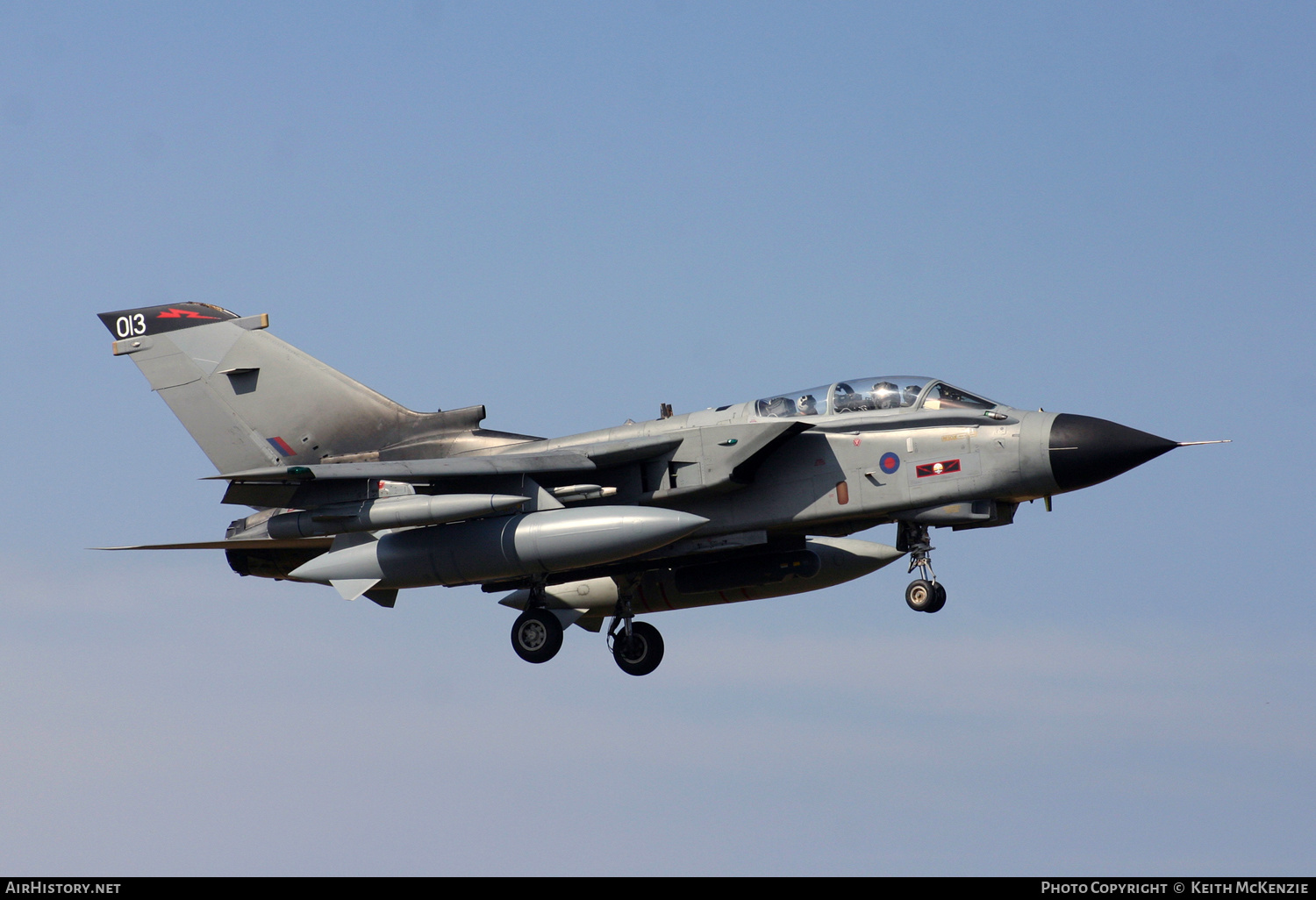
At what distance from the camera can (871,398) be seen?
19.5 meters

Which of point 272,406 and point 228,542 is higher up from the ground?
point 272,406

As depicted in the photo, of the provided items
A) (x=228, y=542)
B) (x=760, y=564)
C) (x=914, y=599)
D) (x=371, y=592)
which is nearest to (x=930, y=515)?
(x=914, y=599)

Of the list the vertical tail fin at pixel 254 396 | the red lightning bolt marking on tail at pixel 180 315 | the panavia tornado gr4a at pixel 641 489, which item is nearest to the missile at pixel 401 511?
the panavia tornado gr4a at pixel 641 489

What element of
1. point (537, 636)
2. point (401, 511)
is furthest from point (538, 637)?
point (401, 511)

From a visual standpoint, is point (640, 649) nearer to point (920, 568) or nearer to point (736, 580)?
point (736, 580)

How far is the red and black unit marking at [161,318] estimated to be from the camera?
935 inches

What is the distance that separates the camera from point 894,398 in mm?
19375

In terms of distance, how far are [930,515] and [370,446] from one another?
8.38 metres

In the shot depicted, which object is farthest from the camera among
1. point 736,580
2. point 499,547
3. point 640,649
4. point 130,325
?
point 130,325

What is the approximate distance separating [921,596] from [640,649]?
5.47 meters

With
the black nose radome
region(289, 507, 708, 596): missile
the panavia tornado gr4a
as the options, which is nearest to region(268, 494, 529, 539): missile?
the panavia tornado gr4a

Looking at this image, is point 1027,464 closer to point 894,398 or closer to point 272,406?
point 894,398

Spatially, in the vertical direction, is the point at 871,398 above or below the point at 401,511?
above

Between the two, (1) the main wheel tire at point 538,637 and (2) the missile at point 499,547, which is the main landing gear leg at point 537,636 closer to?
(1) the main wheel tire at point 538,637
